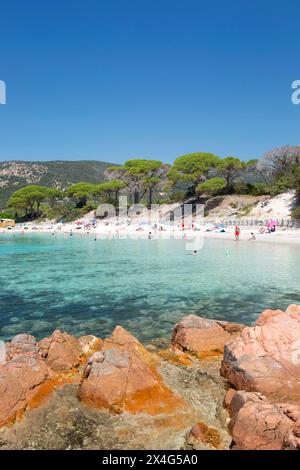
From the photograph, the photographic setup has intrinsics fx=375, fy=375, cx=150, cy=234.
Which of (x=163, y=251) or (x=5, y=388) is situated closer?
(x=5, y=388)

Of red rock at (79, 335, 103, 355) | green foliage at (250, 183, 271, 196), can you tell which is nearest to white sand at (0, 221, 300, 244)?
green foliage at (250, 183, 271, 196)

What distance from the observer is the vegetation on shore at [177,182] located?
6250 cm

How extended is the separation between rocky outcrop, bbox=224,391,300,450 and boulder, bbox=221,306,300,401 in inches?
36.5

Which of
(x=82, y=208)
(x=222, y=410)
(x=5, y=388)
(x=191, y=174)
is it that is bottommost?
(x=222, y=410)

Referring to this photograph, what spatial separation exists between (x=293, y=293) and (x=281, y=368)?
9.82 m

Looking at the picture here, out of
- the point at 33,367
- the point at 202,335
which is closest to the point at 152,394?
the point at 33,367

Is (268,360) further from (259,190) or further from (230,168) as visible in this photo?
(230,168)

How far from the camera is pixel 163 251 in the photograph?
110 ft

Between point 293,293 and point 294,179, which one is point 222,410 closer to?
point 293,293

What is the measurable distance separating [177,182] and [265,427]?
67937mm

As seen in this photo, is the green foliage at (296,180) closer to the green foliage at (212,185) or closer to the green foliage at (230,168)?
the green foliage at (212,185)

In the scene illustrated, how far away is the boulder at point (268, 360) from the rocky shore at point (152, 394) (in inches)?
0.7

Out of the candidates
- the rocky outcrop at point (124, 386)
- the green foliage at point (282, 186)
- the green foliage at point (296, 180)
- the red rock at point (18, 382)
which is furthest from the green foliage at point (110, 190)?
the rocky outcrop at point (124, 386)

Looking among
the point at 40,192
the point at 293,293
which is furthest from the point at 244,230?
the point at 40,192
